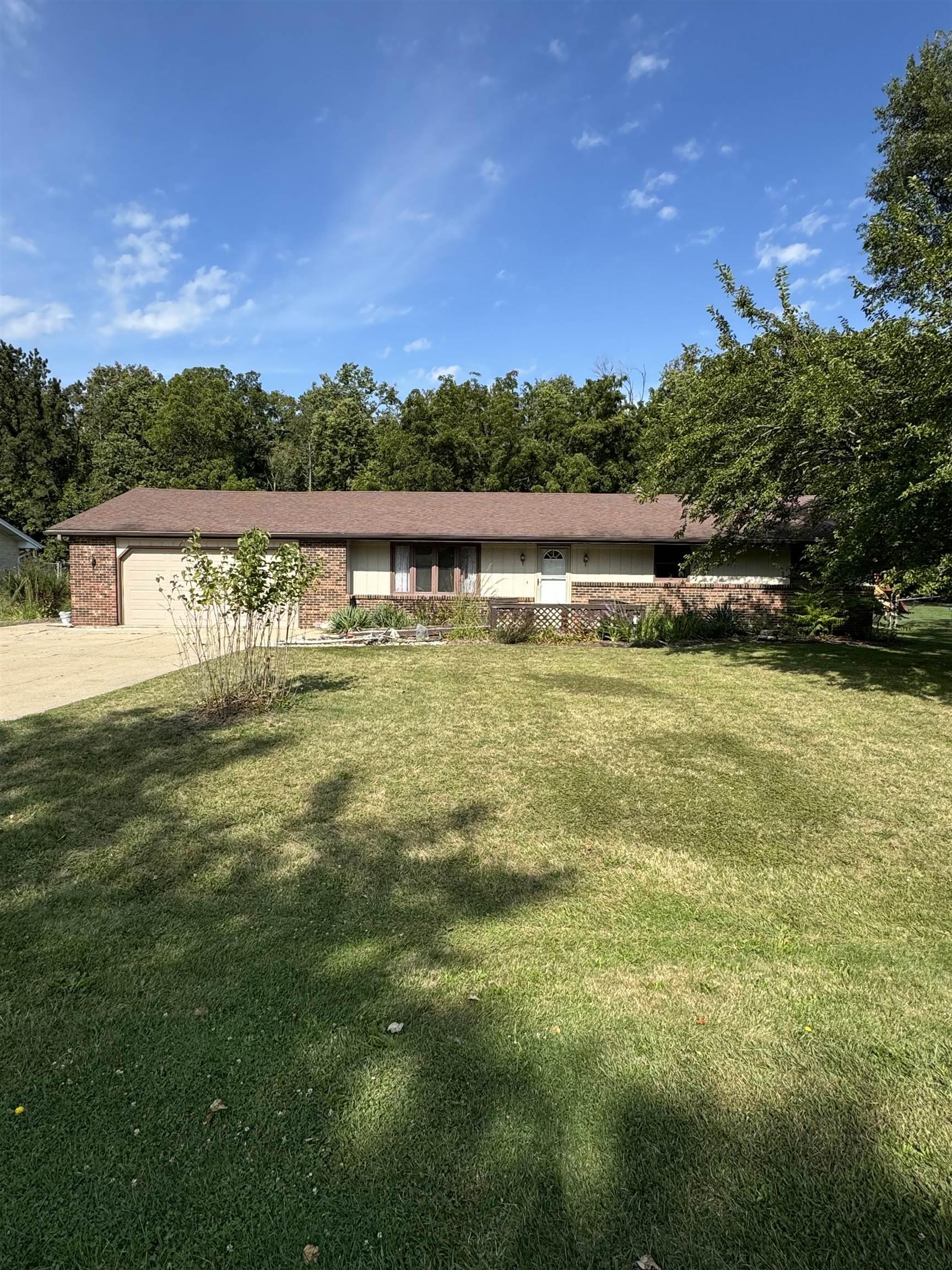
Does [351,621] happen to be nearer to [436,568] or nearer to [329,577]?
[329,577]

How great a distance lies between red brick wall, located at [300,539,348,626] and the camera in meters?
17.6

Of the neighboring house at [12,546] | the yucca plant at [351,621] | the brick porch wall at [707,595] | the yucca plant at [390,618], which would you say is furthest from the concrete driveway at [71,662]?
the brick porch wall at [707,595]

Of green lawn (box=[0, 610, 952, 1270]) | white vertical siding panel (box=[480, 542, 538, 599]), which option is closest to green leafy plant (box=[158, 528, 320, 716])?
green lawn (box=[0, 610, 952, 1270])

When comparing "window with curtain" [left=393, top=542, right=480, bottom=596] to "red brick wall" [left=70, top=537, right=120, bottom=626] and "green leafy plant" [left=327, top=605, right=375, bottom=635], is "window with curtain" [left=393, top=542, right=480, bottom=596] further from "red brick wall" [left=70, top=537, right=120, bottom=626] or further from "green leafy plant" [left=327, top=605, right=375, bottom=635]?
"red brick wall" [left=70, top=537, right=120, bottom=626]

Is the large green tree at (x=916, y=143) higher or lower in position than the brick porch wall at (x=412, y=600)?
higher

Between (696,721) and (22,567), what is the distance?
73.2 feet

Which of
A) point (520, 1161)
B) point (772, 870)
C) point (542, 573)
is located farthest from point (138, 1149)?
point (542, 573)

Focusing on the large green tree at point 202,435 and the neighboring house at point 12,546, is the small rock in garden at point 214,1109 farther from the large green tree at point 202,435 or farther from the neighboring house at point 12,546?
the large green tree at point 202,435

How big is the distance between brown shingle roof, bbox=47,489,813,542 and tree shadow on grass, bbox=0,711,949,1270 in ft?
49.4

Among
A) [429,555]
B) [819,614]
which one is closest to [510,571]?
[429,555]

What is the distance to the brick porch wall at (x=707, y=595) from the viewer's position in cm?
1752

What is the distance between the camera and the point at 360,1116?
2.02m

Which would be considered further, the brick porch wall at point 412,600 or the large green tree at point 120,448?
the large green tree at point 120,448

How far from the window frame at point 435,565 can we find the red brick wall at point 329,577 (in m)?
1.34
